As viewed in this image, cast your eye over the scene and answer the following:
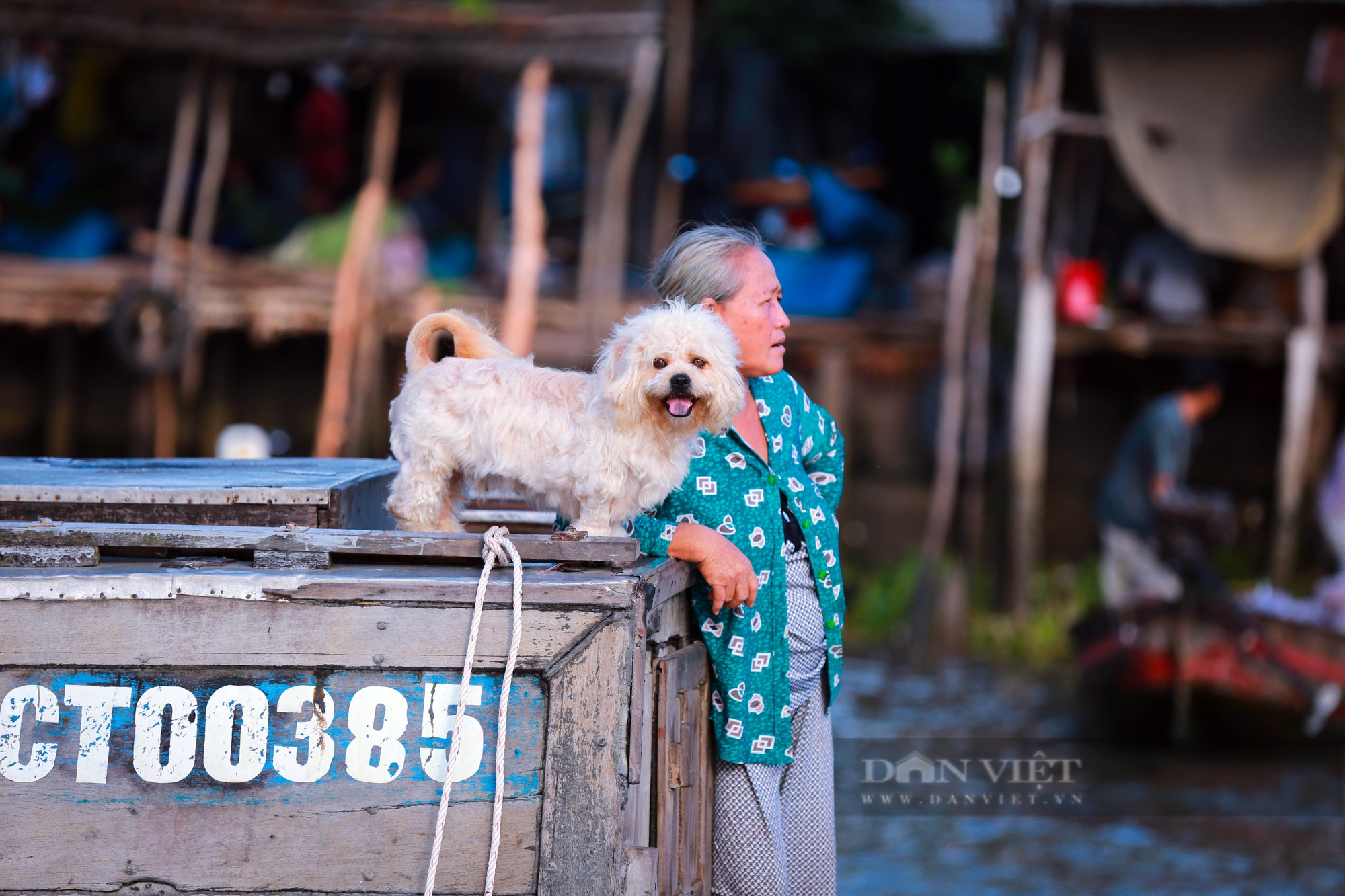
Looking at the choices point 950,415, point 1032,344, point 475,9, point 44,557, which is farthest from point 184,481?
point 950,415

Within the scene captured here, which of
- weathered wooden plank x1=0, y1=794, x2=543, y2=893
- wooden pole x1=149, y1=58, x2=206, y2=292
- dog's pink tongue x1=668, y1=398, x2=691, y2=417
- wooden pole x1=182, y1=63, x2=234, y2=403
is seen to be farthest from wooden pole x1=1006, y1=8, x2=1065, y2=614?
weathered wooden plank x1=0, y1=794, x2=543, y2=893

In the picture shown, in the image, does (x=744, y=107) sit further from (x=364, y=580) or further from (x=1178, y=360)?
(x=364, y=580)

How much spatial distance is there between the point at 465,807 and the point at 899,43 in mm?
12367

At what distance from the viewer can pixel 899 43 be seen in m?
13.5

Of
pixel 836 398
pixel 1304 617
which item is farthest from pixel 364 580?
pixel 836 398

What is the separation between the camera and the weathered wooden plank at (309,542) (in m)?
2.32

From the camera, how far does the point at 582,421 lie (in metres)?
2.56

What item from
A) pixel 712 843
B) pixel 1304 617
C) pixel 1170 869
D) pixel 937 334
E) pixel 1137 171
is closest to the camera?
pixel 712 843

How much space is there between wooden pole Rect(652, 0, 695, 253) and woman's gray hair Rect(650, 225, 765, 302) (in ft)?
32.8

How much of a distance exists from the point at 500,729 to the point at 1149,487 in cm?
695

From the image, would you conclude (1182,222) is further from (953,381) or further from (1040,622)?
(1040,622)

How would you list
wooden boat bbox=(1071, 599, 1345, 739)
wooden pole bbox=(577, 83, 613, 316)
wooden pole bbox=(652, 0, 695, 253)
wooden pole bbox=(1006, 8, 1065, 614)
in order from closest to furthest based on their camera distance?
wooden boat bbox=(1071, 599, 1345, 739) < wooden pole bbox=(1006, 8, 1065, 614) < wooden pole bbox=(577, 83, 613, 316) < wooden pole bbox=(652, 0, 695, 253)

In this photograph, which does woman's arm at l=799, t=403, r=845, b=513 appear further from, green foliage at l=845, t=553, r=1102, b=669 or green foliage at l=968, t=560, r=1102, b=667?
green foliage at l=845, t=553, r=1102, b=669
